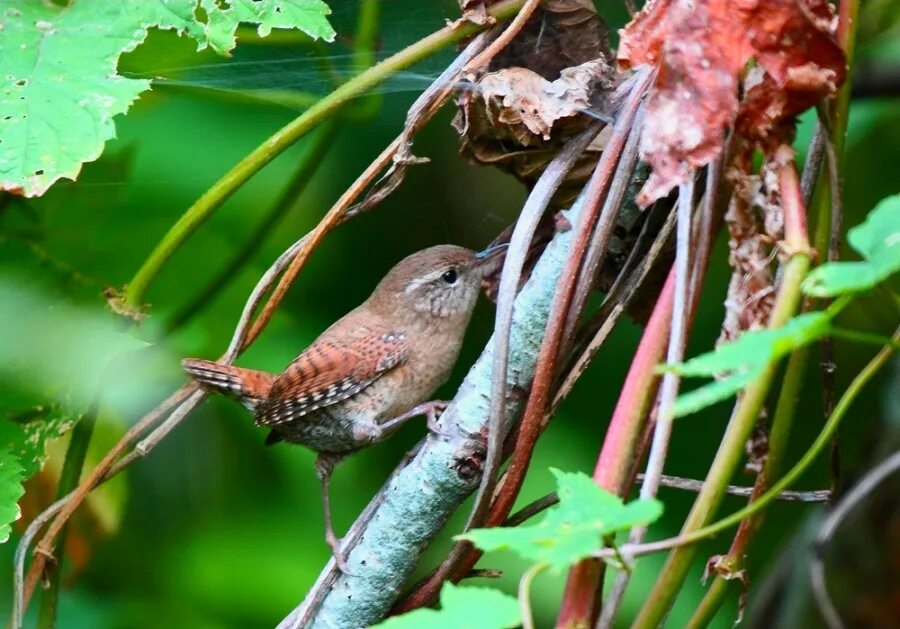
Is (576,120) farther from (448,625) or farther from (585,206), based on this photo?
(448,625)

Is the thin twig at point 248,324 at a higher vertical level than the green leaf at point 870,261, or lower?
lower

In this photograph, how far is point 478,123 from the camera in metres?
2.00

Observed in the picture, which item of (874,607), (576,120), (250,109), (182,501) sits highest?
(576,120)

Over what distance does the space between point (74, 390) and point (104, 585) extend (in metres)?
1.12

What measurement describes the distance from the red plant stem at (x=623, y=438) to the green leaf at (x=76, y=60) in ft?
3.53

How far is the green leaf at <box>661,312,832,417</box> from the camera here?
3.34 ft

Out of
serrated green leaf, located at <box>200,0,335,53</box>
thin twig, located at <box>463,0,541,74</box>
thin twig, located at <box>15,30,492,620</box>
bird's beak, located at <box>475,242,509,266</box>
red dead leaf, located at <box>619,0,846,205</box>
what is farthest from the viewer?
bird's beak, located at <box>475,242,509,266</box>

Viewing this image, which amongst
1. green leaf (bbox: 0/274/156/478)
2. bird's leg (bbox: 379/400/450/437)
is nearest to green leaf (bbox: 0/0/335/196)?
green leaf (bbox: 0/274/156/478)

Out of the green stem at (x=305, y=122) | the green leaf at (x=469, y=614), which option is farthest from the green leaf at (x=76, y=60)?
the green leaf at (x=469, y=614)

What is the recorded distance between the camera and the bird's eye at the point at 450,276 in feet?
8.77

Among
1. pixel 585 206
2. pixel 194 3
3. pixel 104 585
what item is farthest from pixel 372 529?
pixel 104 585

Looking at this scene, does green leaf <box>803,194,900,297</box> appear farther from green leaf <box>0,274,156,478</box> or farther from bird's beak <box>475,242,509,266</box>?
green leaf <box>0,274,156,478</box>

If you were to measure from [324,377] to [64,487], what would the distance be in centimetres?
68

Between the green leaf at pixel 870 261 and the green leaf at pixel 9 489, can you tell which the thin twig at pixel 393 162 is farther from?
the green leaf at pixel 870 261
